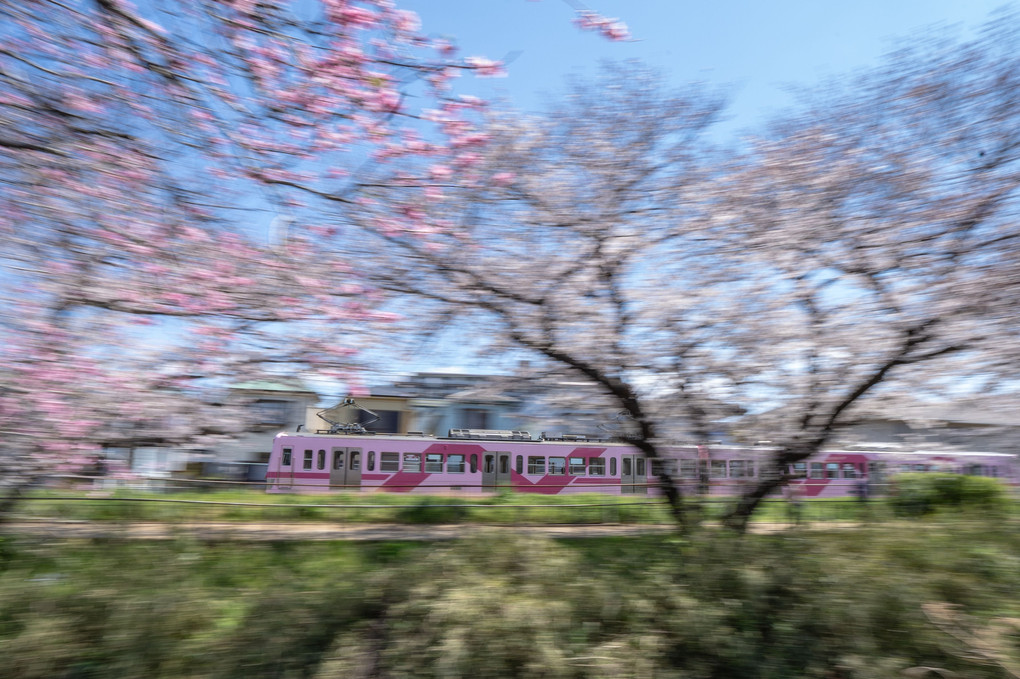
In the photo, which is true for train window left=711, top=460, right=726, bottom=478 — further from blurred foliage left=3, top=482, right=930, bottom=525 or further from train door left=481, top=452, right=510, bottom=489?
train door left=481, top=452, right=510, bottom=489

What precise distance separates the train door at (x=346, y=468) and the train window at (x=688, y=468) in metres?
9.50

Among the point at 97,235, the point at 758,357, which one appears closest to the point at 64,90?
the point at 97,235

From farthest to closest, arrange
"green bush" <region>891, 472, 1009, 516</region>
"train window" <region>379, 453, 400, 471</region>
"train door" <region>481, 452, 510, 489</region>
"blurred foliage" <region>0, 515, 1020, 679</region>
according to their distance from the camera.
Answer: "train door" <region>481, 452, 510, 489</region> < "train window" <region>379, 453, 400, 471</region> < "green bush" <region>891, 472, 1009, 516</region> < "blurred foliage" <region>0, 515, 1020, 679</region>

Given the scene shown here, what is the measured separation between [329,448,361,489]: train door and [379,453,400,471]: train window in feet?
1.69

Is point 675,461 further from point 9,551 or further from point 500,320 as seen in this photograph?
point 9,551

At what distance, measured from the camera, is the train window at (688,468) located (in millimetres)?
6578

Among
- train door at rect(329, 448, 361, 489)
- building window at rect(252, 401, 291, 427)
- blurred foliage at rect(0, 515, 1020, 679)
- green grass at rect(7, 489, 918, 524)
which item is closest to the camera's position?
blurred foliage at rect(0, 515, 1020, 679)

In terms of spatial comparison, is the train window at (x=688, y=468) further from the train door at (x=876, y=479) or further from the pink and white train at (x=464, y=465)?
the pink and white train at (x=464, y=465)

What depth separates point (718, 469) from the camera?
6.71 metres

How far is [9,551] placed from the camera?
4.54m

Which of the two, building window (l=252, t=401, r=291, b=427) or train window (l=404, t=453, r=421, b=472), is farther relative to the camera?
A: train window (l=404, t=453, r=421, b=472)

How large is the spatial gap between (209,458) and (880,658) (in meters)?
5.37

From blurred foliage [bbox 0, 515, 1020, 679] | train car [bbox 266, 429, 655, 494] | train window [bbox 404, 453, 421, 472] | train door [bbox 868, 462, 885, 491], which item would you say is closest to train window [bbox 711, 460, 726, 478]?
blurred foliage [bbox 0, 515, 1020, 679]

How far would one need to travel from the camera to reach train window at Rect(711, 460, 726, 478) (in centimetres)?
659
